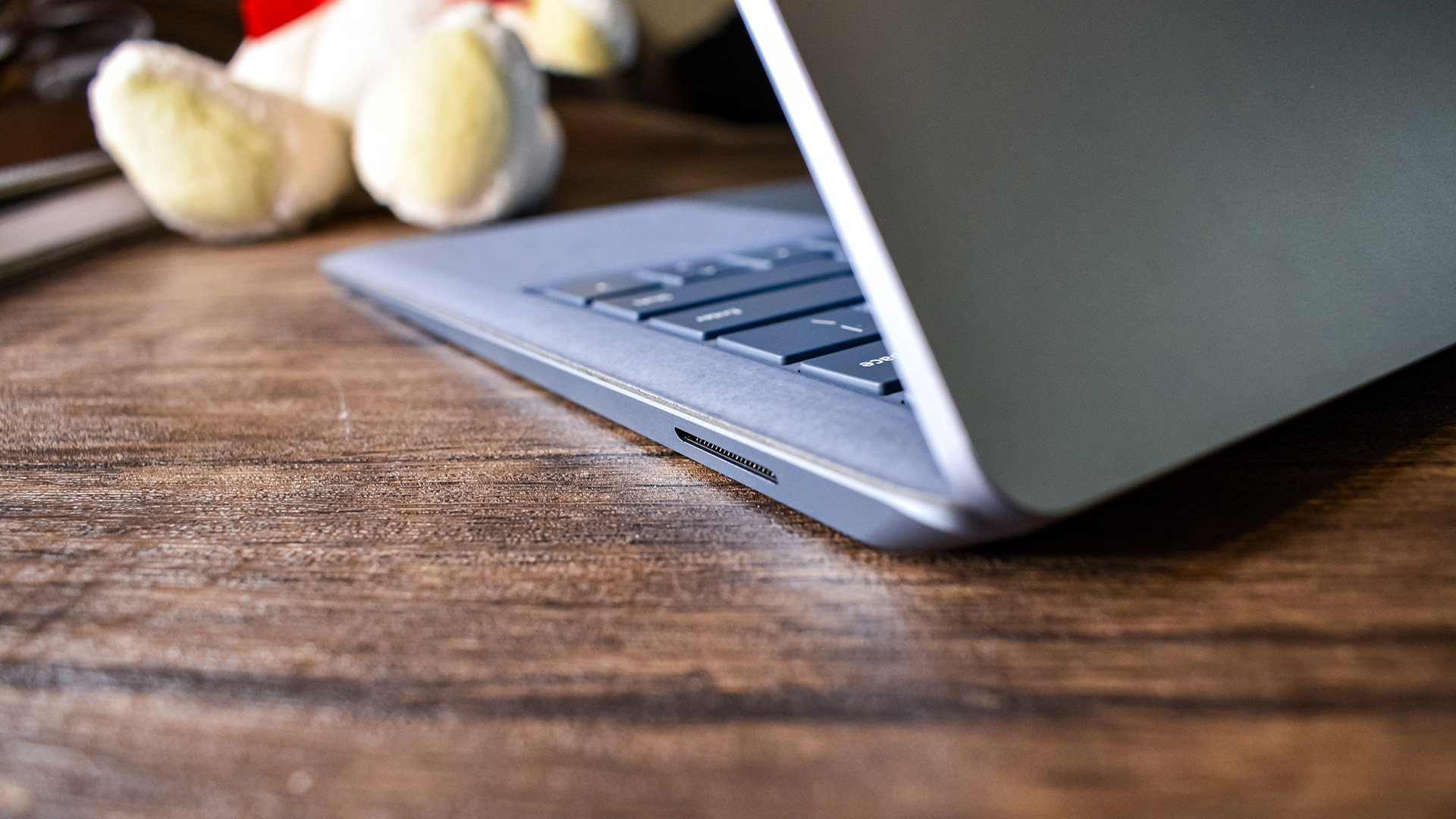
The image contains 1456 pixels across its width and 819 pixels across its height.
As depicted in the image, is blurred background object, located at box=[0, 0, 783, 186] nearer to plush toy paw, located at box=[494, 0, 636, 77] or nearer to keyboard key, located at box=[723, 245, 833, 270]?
plush toy paw, located at box=[494, 0, 636, 77]

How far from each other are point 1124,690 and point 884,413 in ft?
0.25

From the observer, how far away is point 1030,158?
0.20 metres

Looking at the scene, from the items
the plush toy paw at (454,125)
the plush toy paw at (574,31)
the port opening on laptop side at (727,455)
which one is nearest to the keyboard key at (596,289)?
the port opening on laptop side at (727,455)

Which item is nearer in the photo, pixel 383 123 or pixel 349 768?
pixel 349 768

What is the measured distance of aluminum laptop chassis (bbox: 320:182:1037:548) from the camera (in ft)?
0.64

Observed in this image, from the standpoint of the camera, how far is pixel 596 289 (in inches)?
14.4

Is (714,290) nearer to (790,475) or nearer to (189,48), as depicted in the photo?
(790,475)

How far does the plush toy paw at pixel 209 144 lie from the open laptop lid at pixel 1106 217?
0.65 metres

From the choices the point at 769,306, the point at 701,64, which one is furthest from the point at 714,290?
the point at 701,64

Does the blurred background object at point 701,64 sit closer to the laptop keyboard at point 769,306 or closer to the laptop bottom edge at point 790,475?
the laptop keyboard at point 769,306

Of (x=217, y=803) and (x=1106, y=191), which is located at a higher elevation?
(x=1106, y=191)

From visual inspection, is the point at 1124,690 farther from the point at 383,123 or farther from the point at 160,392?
the point at 383,123

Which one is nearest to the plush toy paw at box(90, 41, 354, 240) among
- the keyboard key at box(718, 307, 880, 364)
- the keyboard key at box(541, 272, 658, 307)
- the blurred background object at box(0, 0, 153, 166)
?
the blurred background object at box(0, 0, 153, 166)

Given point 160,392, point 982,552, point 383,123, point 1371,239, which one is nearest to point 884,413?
point 982,552
